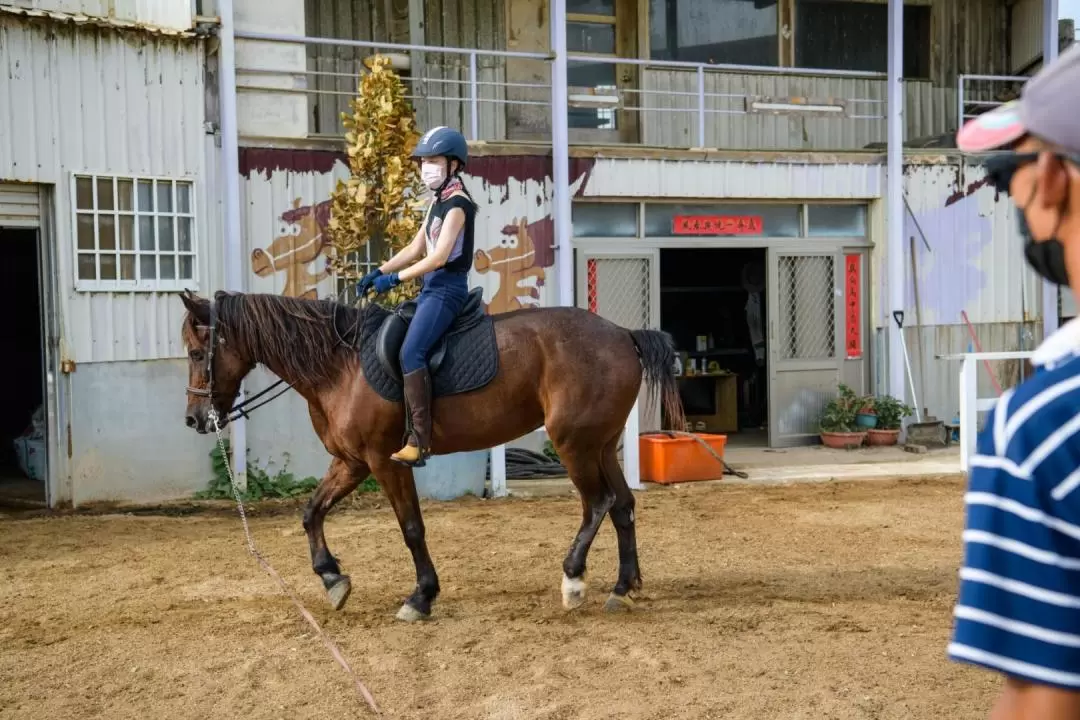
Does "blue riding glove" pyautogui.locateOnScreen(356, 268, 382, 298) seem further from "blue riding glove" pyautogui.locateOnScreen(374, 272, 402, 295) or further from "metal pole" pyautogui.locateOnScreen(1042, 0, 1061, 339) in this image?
"metal pole" pyautogui.locateOnScreen(1042, 0, 1061, 339)

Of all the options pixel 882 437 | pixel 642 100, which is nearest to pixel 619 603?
pixel 882 437

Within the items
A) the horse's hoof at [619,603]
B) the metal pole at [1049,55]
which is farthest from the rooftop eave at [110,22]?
the metal pole at [1049,55]

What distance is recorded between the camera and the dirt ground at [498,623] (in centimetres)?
448

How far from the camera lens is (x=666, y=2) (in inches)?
561

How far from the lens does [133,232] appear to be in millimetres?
9773

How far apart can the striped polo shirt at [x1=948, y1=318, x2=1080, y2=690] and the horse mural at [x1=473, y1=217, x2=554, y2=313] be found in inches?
396

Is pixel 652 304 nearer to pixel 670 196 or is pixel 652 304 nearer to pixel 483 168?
pixel 670 196

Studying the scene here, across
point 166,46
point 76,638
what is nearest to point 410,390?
point 76,638

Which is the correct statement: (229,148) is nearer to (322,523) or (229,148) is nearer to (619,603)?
(322,523)

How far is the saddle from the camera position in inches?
233

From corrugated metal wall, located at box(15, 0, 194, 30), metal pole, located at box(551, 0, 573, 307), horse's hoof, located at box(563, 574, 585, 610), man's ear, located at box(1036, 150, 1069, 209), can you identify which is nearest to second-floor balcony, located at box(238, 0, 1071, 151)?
metal pole, located at box(551, 0, 573, 307)

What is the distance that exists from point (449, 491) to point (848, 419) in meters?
5.35

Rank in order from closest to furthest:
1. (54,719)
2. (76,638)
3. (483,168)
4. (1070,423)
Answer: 1. (1070,423)
2. (54,719)
3. (76,638)
4. (483,168)

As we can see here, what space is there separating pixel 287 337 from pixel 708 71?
990cm
